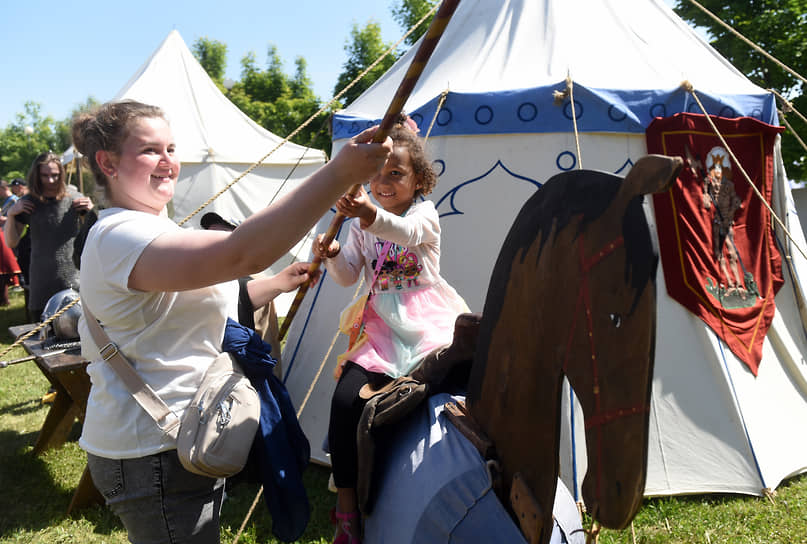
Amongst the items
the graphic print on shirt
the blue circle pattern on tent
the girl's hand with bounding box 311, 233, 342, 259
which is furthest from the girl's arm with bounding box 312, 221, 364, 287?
the blue circle pattern on tent

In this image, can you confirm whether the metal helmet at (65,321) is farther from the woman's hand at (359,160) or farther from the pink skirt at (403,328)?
the woman's hand at (359,160)

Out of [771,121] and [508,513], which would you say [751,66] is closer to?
[771,121]

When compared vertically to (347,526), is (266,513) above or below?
below

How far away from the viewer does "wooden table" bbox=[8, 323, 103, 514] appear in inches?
147

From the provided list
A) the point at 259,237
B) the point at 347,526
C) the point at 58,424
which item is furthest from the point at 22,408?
the point at 259,237

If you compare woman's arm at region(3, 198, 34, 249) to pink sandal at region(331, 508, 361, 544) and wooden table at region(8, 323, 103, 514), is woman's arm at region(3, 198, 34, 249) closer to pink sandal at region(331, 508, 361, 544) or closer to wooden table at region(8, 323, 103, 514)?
wooden table at region(8, 323, 103, 514)

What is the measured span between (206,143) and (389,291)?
816 cm

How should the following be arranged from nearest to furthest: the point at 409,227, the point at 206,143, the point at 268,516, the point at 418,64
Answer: the point at 418,64, the point at 409,227, the point at 268,516, the point at 206,143

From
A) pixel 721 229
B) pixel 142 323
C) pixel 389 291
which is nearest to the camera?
pixel 142 323

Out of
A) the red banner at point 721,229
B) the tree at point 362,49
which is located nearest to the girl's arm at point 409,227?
the red banner at point 721,229

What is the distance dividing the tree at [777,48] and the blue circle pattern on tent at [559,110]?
1071 centimetres

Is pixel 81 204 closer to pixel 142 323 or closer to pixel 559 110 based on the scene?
pixel 559 110

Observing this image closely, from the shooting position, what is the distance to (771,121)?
12.5 feet

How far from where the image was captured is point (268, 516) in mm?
3418
